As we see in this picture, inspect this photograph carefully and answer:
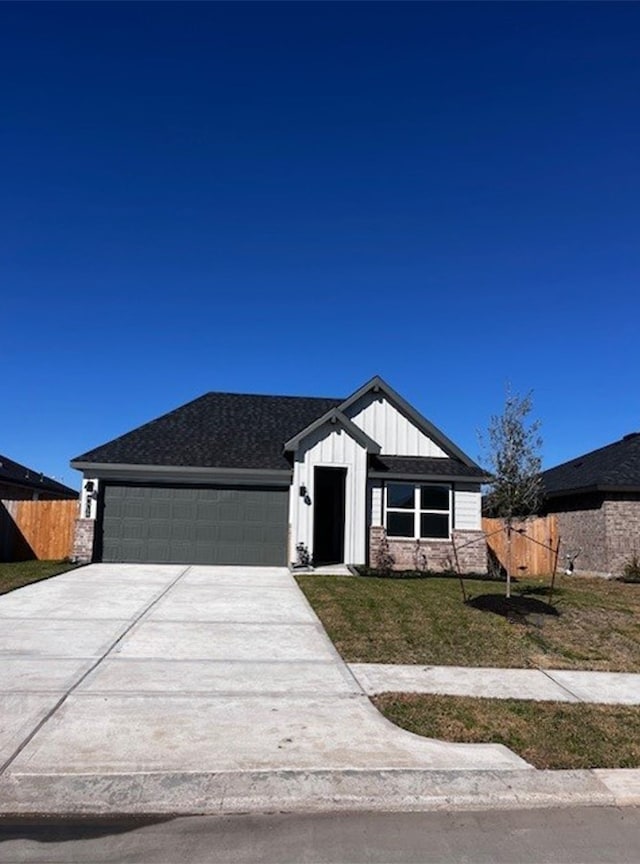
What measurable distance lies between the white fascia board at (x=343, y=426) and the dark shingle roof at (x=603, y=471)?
8.05m

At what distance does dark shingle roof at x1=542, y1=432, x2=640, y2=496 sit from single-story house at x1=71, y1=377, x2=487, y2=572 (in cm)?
489

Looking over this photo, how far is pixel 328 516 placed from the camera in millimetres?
22281

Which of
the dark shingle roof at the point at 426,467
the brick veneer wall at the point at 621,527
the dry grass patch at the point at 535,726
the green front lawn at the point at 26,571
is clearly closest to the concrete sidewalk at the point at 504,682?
the dry grass patch at the point at 535,726

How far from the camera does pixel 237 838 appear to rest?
12.6 ft

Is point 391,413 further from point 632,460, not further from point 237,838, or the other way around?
point 237,838

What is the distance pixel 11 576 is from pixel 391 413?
1172cm

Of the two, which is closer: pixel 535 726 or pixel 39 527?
pixel 535 726

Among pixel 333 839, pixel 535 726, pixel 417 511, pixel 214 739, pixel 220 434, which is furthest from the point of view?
pixel 220 434

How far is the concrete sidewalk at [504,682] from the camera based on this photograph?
6.88 m

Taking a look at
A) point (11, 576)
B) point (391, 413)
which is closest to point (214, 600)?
point (11, 576)

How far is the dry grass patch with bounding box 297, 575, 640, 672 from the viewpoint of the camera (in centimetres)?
849

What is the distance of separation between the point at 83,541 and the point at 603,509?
16197mm

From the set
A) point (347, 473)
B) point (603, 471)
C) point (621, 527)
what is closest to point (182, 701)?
point (347, 473)

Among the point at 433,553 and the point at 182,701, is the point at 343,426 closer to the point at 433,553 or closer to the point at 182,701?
the point at 433,553
